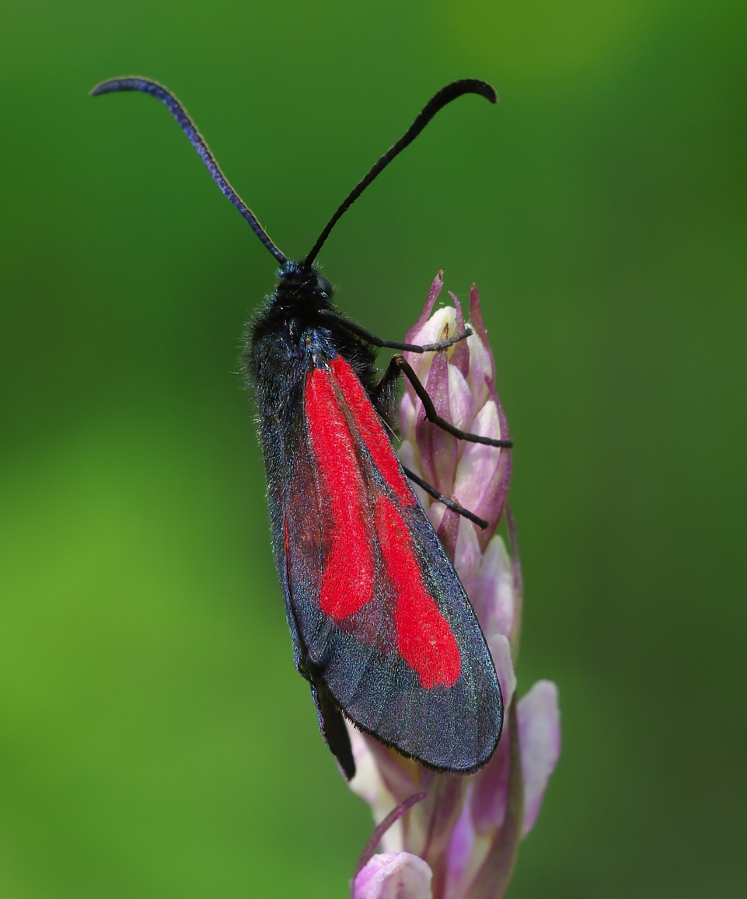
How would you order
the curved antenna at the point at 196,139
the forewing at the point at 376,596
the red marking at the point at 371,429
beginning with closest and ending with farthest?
the forewing at the point at 376,596, the red marking at the point at 371,429, the curved antenna at the point at 196,139

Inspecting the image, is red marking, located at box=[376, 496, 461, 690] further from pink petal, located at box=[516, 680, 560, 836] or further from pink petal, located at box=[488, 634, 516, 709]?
pink petal, located at box=[516, 680, 560, 836]

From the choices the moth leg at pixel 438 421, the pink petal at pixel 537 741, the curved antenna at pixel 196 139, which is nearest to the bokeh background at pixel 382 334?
the pink petal at pixel 537 741

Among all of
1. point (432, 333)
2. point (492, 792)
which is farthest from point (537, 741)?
point (432, 333)

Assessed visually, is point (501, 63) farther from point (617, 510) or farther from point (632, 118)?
point (617, 510)

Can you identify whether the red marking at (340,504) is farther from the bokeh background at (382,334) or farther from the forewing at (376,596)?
the bokeh background at (382,334)

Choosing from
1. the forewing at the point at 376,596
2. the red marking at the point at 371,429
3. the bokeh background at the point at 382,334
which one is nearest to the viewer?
the forewing at the point at 376,596

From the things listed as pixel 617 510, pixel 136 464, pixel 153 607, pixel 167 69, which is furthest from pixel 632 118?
pixel 153 607

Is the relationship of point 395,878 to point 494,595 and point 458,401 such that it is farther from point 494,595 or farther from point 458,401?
point 458,401
